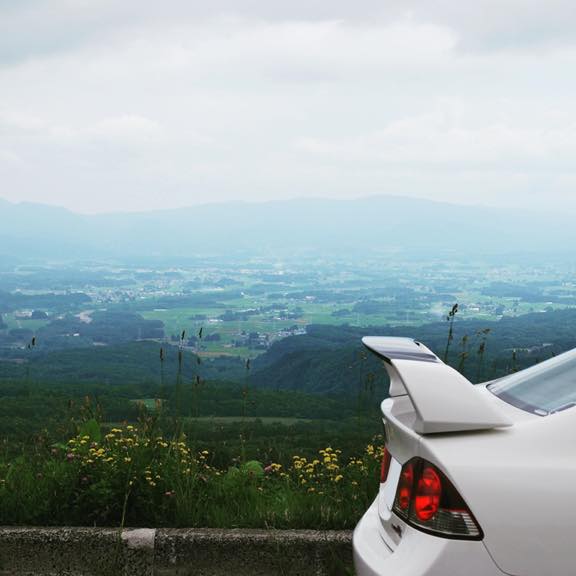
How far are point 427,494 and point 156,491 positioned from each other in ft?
7.68

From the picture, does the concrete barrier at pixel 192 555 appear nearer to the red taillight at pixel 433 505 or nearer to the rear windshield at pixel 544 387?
the rear windshield at pixel 544 387

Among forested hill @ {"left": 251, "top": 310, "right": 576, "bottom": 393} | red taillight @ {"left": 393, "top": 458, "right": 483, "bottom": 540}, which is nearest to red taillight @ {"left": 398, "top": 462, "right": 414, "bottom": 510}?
red taillight @ {"left": 393, "top": 458, "right": 483, "bottom": 540}

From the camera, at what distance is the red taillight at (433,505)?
247cm

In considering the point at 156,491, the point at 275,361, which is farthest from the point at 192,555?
the point at 275,361

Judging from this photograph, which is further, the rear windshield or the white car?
the rear windshield

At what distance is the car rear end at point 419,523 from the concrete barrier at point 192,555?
1259mm

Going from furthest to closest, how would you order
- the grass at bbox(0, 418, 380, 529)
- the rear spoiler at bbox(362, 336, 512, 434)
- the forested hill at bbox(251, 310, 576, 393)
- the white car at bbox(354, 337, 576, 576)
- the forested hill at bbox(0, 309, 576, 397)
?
the forested hill at bbox(0, 309, 576, 397) → the forested hill at bbox(251, 310, 576, 393) → the grass at bbox(0, 418, 380, 529) → the rear spoiler at bbox(362, 336, 512, 434) → the white car at bbox(354, 337, 576, 576)

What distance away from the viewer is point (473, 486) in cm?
248

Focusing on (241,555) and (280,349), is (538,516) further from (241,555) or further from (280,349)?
(280,349)

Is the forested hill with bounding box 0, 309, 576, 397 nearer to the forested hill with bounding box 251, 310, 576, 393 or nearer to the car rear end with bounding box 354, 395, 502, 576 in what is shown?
the forested hill with bounding box 251, 310, 576, 393

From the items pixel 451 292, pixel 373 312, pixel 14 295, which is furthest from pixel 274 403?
pixel 14 295

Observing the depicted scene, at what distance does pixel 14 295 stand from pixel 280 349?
91.0m

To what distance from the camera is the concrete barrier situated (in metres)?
4.10

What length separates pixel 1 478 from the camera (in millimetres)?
4918
